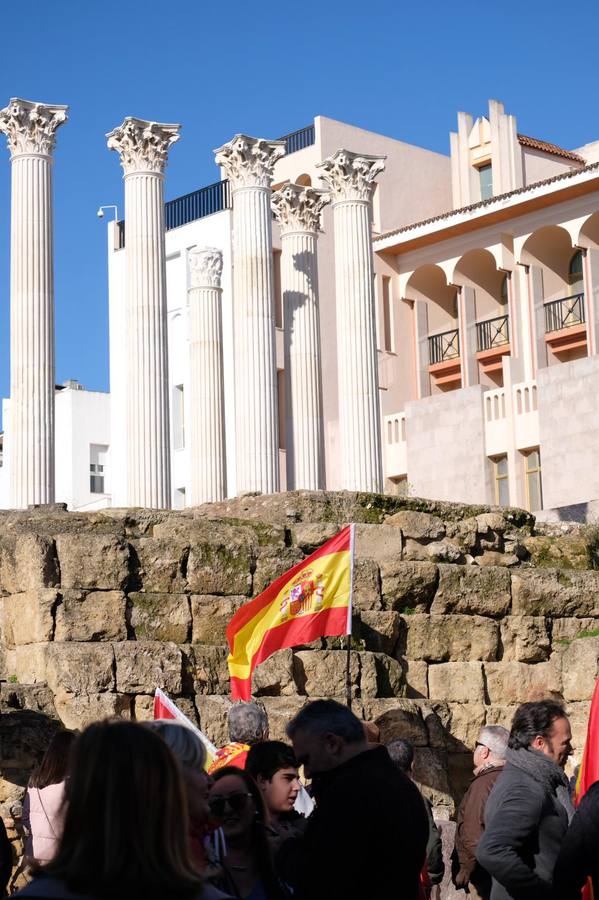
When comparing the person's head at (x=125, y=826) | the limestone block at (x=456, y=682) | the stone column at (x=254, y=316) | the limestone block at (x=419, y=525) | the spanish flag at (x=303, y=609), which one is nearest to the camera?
the person's head at (x=125, y=826)

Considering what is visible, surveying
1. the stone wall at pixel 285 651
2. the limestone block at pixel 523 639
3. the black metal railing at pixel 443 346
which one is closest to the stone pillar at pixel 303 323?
the black metal railing at pixel 443 346

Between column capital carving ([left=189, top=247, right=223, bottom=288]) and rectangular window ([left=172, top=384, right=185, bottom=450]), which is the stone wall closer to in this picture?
column capital carving ([left=189, top=247, right=223, bottom=288])

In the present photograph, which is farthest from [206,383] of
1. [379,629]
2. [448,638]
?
[379,629]

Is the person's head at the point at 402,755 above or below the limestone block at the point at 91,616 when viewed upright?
below

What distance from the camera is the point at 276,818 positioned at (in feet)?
23.3

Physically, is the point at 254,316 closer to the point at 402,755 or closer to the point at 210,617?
the point at 210,617

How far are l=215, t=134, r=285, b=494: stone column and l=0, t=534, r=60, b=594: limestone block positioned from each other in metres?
15.6

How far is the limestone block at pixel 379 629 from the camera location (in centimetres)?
1759

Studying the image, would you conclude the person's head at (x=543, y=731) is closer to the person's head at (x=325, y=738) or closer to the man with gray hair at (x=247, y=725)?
the person's head at (x=325, y=738)

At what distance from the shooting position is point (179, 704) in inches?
599

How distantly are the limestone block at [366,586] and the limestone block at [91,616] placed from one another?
2814 mm

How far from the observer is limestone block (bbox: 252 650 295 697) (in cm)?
1603

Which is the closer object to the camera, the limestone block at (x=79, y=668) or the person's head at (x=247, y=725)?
the person's head at (x=247, y=725)

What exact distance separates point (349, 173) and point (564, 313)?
39.2ft
